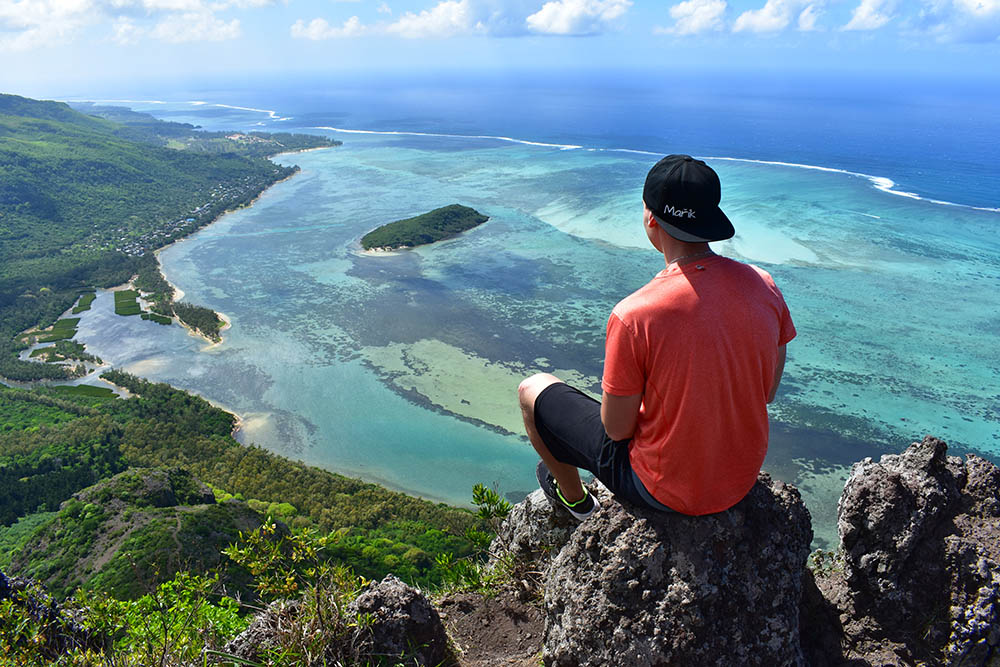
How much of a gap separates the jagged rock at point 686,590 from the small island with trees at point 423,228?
3952 centimetres

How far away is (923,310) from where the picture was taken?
28.4 meters

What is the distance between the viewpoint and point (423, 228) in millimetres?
43094

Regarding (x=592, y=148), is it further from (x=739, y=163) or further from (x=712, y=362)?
(x=712, y=362)

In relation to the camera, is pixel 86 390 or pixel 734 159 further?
pixel 734 159

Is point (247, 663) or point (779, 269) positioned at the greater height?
point (247, 663)

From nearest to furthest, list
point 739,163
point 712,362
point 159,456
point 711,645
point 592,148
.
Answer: point 712,362, point 711,645, point 159,456, point 739,163, point 592,148

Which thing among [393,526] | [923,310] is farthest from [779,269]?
[393,526]

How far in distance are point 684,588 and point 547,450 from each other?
2.83ft

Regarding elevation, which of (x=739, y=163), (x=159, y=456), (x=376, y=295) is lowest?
(x=159, y=456)

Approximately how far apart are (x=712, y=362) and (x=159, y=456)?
23075mm

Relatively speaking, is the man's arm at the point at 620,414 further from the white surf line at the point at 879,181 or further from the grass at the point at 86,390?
the white surf line at the point at 879,181

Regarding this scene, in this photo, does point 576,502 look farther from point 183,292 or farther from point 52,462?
point 183,292

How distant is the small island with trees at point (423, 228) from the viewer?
4150 centimetres

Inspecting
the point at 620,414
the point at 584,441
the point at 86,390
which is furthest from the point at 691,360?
the point at 86,390
